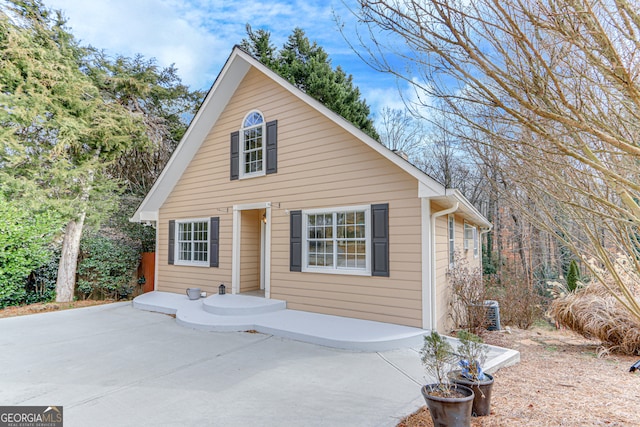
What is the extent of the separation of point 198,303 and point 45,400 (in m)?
5.14

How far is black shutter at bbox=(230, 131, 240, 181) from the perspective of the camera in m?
9.16

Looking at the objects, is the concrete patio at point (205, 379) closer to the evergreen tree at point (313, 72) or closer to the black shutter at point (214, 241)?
the black shutter at point (214, 241)

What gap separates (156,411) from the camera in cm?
349

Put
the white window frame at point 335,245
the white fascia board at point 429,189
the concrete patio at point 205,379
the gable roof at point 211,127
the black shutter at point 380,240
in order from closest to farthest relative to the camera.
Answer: the concrete patio at point 205,379 → the white fascia board at point 429,189 → the gable roof at point 211,127 → the black shutter at point 380,240 → the white window frame at point 335,245

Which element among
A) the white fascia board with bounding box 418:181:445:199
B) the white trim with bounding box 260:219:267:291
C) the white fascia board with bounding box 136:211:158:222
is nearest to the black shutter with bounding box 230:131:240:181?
the white trim with bounding box 260:219:267:291

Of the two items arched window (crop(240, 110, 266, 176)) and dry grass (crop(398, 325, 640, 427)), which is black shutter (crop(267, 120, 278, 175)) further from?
dry grass (crop(398, 325, 640, 427))

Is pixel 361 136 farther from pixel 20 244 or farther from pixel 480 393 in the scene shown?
pixel 20 244

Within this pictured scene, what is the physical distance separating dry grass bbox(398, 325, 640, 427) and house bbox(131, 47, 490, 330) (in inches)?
66.4

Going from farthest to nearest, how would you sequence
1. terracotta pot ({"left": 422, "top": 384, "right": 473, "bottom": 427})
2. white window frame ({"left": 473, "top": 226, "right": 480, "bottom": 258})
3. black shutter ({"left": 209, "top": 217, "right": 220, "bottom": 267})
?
white window frame ({"left": 473, "top": 226, "right": 480, "bottom": 258}), black shutter ({"left": 209, "top": 217, "right": 220, "bottom": 267}), terracotta pot ({"left": 422, "top": 384, "right": 473, "bottom": 427})

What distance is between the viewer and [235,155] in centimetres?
923

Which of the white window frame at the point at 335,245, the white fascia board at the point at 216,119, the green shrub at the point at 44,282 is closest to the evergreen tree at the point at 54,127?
the green shrub at the point at 44,282

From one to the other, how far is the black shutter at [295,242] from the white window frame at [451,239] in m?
3.15

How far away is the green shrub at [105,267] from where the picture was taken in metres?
10.9

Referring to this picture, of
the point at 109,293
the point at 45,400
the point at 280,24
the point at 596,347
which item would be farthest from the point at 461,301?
the point at 109,293
